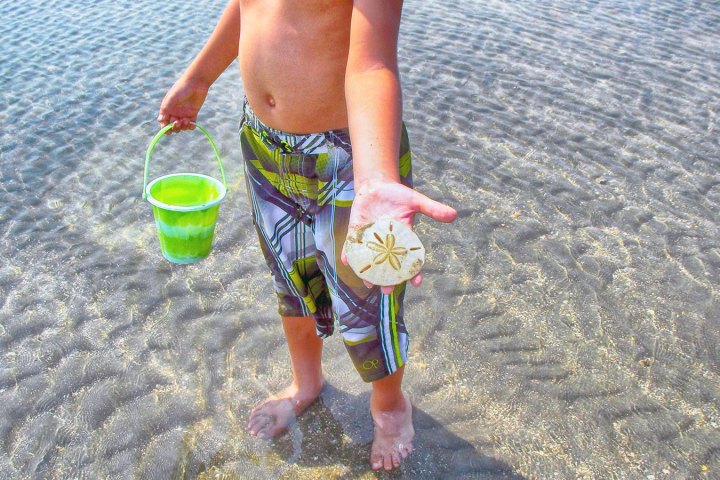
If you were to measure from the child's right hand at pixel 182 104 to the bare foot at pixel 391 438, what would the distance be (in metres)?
1.38

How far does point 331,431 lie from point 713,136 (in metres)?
4.01

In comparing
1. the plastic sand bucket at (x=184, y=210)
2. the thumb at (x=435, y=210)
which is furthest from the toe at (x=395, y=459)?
the thumb at (x=435, y=210)

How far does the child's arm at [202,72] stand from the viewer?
237 centimetres

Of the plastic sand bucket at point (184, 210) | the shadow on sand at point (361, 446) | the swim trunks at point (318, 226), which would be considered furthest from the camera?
the shadow on sand at point (361, 446)

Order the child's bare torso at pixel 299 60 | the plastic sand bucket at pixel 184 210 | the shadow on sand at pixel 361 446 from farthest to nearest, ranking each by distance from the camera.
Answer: the shadow on sand at pixel 361 446 < the plastic sand bucket at pixel 184 210 < the child's bare torso at pixel 299 60

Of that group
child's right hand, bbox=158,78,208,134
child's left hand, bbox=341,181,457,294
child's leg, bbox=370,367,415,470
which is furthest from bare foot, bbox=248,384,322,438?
child's left hand, bbox=341,181,457,294

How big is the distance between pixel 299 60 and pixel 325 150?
0.28 meters

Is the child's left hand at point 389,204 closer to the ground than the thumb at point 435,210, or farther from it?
closer to the ground

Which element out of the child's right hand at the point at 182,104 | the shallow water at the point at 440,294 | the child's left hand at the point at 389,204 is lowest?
the shallow water at the point at 440,294

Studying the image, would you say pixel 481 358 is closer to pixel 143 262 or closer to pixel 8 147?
pixel 143 262

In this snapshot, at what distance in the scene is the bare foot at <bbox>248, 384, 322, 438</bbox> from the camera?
263 cm

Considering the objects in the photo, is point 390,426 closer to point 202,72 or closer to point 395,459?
point 395,459

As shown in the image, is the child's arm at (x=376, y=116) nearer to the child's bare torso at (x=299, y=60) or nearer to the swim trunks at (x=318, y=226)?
the child's bare torso at (x=299, y=60)

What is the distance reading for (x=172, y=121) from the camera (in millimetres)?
2516
